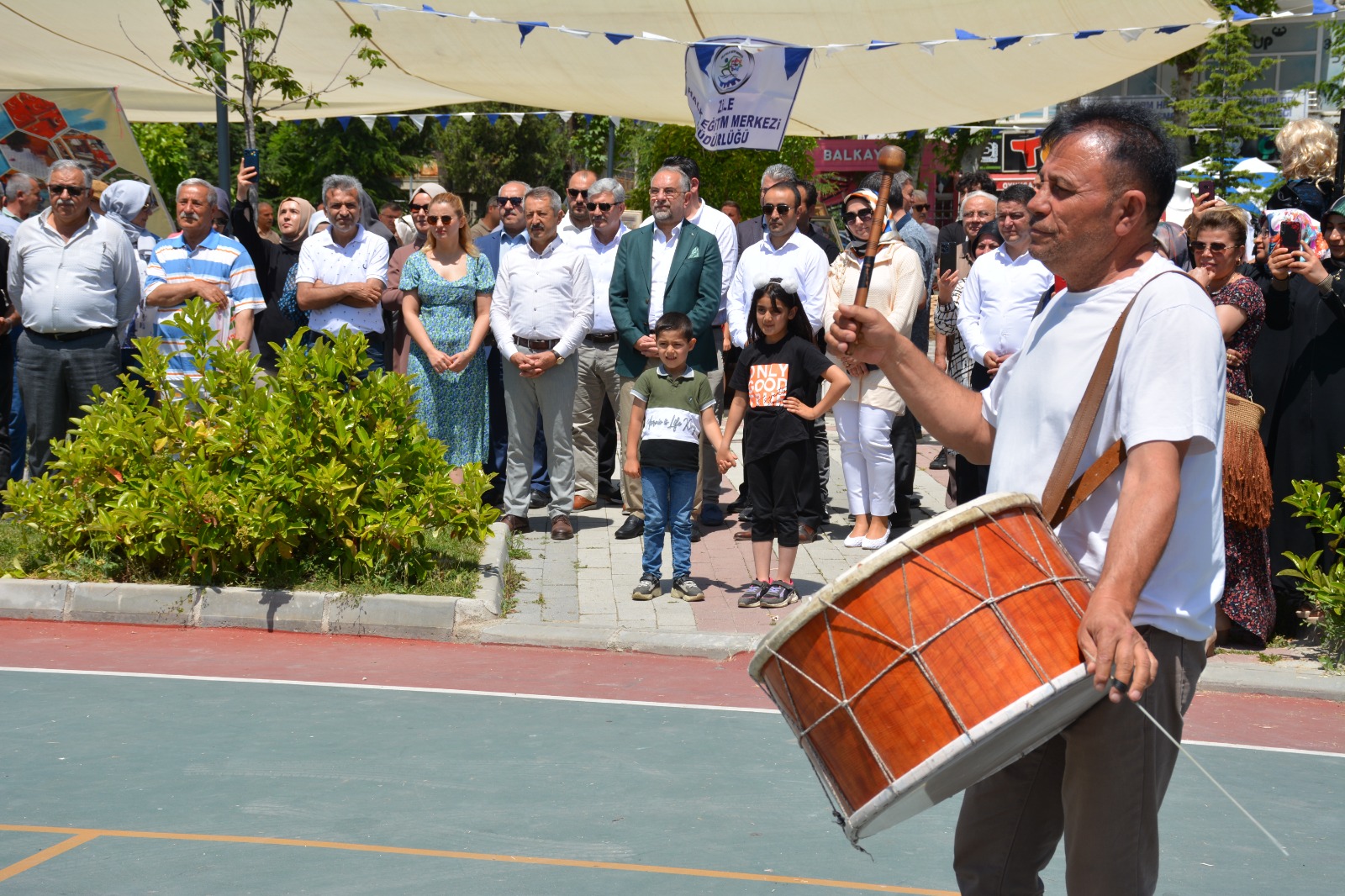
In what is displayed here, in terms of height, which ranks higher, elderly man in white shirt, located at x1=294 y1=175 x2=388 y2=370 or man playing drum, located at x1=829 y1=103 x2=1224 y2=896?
elderly man in white shirt, located at x1=294 y1=175 x2=388 y2=370

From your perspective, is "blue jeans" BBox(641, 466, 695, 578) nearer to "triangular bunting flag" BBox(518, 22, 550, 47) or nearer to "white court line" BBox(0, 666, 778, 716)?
"white court line" BBox(0, 666, 778, 716)

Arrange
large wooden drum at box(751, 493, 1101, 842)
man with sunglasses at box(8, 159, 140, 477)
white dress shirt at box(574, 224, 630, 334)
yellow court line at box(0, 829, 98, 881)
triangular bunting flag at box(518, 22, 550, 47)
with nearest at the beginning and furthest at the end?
large wooden drum at box(751, 493, 1101, 842) → yellow court line at box(0, 829, 98, 881) → man with sunglasses at box(8, 159, 140, 477) → white dress shirt at box(574, 224, 630, 334) → triangular bunting flag at box(518, 22, 550, 47)

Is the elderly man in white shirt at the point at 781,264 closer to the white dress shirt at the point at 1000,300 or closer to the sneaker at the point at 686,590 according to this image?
the white dress shirt at the point at 1000,300

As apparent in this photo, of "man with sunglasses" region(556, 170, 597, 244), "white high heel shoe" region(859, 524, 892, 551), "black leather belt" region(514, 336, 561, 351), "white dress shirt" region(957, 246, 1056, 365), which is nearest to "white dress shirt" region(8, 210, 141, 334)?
"black leather belt" region(514, 336, 561, 351)

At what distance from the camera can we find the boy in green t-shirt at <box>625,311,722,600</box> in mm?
8484

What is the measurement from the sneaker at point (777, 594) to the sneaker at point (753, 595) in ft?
0.09

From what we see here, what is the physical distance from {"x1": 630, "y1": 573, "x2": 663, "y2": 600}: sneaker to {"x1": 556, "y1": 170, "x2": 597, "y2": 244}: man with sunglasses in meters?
3.76

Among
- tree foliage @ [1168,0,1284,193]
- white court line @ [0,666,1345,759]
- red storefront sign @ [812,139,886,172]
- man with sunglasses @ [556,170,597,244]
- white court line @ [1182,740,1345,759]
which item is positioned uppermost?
red storefront sign @ [812,139,886,172]

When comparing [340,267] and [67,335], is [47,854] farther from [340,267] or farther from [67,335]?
[340,267]

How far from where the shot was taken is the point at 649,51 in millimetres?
14352

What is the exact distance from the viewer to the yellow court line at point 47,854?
458 cm

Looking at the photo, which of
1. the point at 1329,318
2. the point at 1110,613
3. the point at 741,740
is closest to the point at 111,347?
the point at 741,740

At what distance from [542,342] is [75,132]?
6.89 metres

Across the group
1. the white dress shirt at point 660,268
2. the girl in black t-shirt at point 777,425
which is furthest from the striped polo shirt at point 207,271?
the girl in black t-shirt at point 777,425
